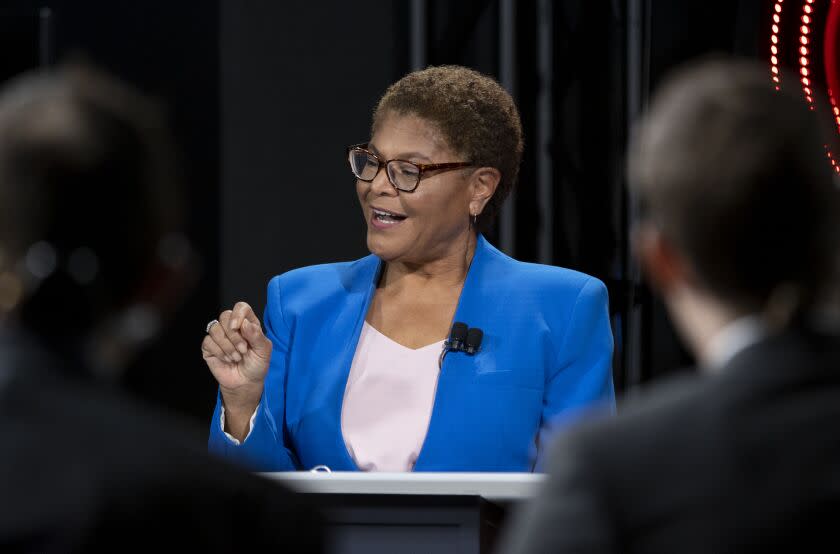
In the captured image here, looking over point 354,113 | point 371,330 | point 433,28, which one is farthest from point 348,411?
point 354,113

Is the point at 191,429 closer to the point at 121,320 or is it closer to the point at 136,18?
the point at 121,320

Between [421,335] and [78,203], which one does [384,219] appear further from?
[78,203]

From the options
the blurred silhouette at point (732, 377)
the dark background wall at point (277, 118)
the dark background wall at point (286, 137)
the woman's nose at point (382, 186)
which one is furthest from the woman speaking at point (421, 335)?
the blurred silhouette at point (732, 377)

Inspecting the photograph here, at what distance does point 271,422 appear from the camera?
273 cm

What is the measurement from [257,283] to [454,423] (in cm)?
196

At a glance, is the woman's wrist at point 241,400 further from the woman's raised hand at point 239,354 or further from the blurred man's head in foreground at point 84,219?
the blurred man's head in foreground at point 84,219

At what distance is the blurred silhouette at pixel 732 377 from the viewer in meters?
1.06

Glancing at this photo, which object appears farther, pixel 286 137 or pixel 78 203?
pixel 286 137

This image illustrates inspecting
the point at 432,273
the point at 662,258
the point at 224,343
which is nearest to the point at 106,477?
the point at 662,258

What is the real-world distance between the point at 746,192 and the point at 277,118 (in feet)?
11.8

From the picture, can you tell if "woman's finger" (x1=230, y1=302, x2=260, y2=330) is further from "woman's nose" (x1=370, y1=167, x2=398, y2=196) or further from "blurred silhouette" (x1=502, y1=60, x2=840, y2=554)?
"blurred silhouette" (x1=502, y1=60, x2=840, y2=554)

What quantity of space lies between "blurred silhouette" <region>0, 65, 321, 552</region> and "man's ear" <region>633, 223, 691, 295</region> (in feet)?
1.28

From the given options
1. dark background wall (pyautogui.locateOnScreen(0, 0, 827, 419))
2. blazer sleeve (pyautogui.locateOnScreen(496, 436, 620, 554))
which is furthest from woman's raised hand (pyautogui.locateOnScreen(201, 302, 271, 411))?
blazer sleeve (pyautogui.locateOnScreen(496, 436, 620, 554))

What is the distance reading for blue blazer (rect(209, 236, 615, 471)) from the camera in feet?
8.99
